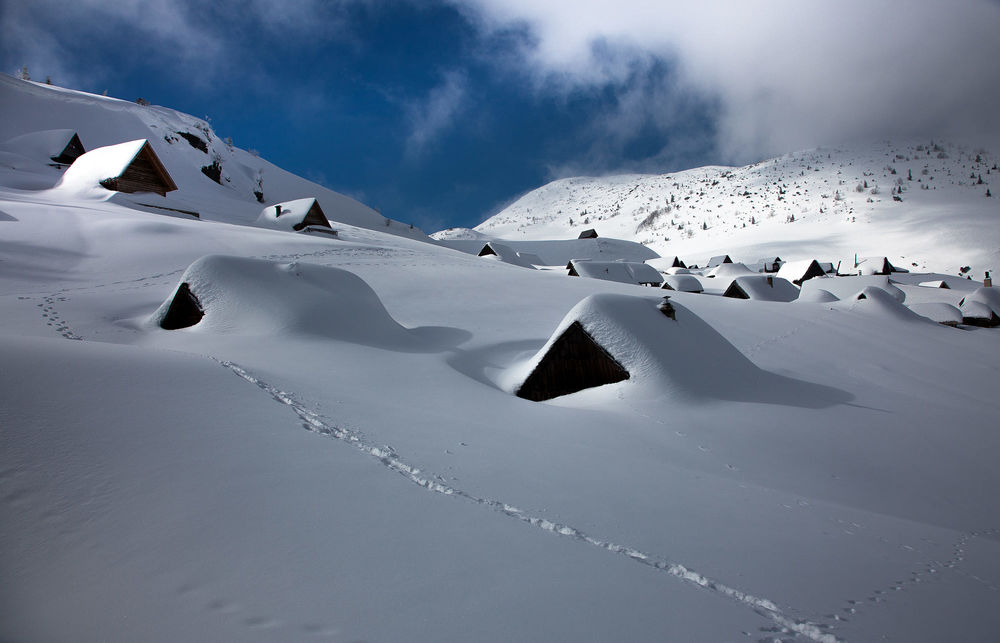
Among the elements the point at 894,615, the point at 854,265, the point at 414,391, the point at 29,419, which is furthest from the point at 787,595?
the point at 854,265

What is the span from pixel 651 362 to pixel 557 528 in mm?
5692

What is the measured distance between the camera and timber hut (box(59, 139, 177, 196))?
2686 cm

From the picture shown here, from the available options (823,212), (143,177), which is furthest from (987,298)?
(143,177)

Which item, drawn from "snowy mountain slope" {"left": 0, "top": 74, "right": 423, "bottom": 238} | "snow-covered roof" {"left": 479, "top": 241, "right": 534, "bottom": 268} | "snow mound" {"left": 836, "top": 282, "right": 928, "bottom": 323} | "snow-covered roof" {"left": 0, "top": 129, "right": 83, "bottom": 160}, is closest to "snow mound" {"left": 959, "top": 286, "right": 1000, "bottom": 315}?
"snow mound" {"left": 836, "top": 282, "right": 928, "bottom": 323}

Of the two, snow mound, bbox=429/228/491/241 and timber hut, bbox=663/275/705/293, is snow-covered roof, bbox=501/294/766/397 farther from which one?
snow mound, bbox=429/228/491/241

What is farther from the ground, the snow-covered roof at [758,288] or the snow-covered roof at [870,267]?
the snow-covered roof at [870,267]

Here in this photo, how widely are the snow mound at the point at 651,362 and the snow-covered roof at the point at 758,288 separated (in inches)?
804

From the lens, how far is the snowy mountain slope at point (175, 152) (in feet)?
111

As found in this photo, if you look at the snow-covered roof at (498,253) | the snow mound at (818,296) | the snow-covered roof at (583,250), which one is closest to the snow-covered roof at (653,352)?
the snow mound at (818,296)

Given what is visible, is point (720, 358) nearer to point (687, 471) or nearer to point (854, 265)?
point (687, 471)

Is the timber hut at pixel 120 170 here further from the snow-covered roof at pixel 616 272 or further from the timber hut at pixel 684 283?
the timber hut at pixel 684 283

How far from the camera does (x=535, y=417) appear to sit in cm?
675

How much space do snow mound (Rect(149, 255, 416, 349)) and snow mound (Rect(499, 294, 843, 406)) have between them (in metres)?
3.79

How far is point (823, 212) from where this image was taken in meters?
56.3
